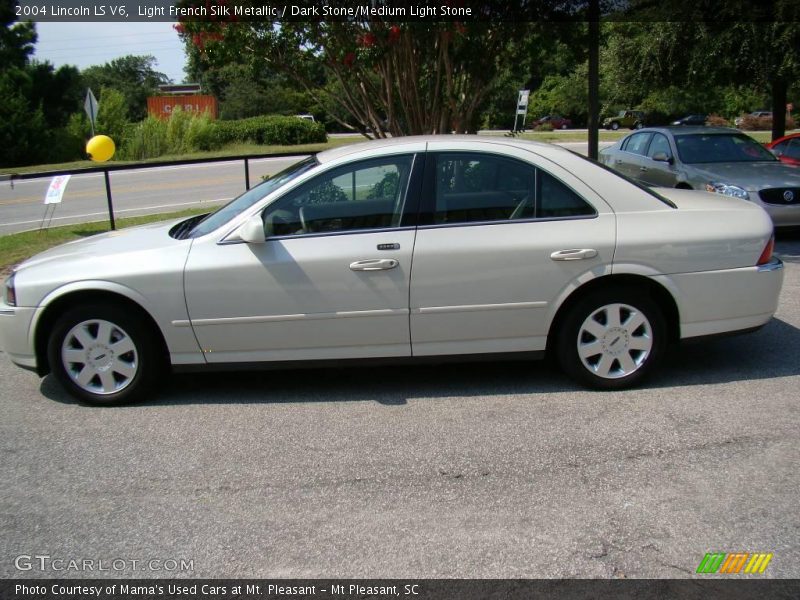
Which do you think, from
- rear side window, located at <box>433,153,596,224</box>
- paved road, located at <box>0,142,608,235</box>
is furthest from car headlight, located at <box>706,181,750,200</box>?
paved road, located at <box>0,142,608,235</box>

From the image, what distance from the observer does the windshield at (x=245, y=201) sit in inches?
191

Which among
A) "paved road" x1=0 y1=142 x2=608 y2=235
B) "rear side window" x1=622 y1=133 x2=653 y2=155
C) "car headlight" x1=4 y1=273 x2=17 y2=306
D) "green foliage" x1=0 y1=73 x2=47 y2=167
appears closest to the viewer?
"car headlight" x1=4 y1=273 x2=17 y2=306

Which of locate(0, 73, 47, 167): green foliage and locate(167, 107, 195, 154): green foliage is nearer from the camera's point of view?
locate(0, 73, 47, 167): green foliage

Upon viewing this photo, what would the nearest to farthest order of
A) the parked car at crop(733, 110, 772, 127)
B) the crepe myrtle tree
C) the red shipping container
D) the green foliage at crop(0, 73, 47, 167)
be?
1. the crepe myrtle tree
2. the green foliage at crop(0, 73, 47, 167)
3. the red shipping container
4. the parked car at crop(733, 110, 772, 127)

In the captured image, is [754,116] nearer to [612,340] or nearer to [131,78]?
[612,340]

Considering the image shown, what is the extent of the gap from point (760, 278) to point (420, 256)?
7.26ft

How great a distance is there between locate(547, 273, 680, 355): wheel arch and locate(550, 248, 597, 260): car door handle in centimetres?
18

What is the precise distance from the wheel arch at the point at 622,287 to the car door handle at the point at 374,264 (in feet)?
3.63

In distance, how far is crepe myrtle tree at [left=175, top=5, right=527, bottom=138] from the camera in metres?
9.24

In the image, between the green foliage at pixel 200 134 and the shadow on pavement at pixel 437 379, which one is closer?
the shadow on pavement at pixel 437 379

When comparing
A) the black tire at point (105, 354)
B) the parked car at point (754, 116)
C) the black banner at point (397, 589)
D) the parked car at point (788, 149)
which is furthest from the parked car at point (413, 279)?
the parked car at point (754, 116)

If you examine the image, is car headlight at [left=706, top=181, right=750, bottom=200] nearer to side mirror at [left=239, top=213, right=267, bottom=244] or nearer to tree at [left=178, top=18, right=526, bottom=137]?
tree at [left=178, top=18, right=526, bottom=137]

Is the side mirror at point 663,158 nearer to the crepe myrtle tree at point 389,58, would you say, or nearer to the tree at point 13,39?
the crepe myrtle tree at point 389,58

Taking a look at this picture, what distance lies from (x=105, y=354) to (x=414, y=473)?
2.23m
